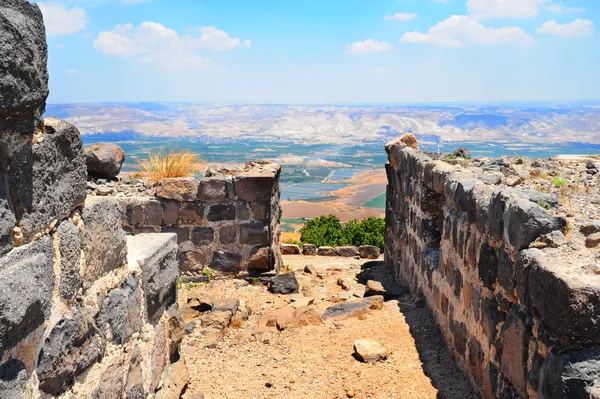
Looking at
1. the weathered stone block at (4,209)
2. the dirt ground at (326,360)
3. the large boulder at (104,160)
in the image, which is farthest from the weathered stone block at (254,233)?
the weathered stone block at (4,209)

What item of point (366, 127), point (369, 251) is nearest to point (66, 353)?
point (369, 251)

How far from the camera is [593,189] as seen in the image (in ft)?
13.9

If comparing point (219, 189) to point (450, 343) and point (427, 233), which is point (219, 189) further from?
point (450, 343)

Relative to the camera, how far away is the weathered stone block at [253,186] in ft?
22.6

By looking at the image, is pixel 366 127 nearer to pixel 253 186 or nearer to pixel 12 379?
pixel 253 186

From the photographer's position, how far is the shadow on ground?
381 cm

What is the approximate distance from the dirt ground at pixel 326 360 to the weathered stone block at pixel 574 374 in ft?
5.02

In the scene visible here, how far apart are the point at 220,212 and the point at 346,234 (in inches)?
214

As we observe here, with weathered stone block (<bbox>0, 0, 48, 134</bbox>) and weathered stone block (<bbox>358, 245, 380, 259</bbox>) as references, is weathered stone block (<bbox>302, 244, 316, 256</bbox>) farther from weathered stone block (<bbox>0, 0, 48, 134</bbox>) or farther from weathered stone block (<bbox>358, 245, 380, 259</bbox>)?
weathered stone block (<bbox>0, 0, 48, 134</bbox>)

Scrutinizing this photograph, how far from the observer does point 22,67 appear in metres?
1.54

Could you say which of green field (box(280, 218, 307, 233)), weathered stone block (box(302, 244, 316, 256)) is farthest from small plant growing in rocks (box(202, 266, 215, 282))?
green field (box(280, 218, 307, 233))

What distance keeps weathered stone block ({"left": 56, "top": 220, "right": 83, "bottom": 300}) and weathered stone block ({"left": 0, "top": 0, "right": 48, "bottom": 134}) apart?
42 cm

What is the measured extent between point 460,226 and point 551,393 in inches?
86.2

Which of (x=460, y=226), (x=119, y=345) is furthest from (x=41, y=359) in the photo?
(x=460, y=226)
